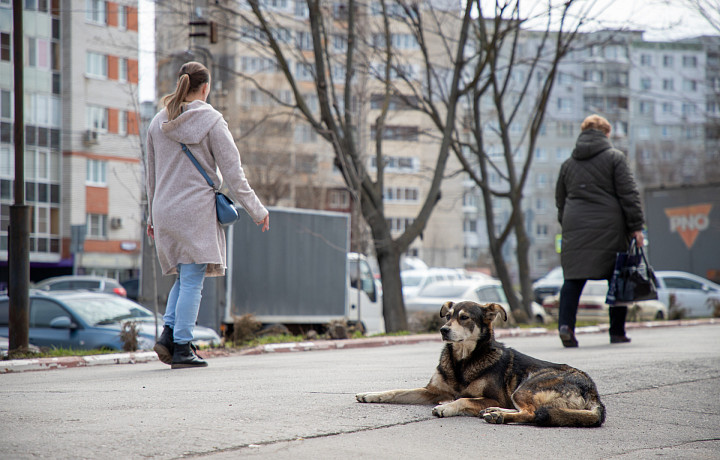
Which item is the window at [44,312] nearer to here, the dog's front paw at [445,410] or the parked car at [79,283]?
the dog's front paw at [445,410]

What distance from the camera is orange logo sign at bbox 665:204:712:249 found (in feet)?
94.8

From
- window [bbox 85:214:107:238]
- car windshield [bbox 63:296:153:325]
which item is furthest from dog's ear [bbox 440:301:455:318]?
window [bbox 85:214:107:238]

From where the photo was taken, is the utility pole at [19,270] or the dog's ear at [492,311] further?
the utility pole at [19,270]

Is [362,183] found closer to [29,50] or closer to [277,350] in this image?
[277,350]

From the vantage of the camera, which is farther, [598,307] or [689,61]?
[689,61]

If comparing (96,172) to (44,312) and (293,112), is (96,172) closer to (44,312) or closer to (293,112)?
(293,112)

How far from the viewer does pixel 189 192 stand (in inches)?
263

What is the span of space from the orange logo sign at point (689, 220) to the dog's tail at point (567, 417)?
2605 cm

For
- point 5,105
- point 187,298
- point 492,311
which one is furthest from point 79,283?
point 492,311

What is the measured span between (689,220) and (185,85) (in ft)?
83.4

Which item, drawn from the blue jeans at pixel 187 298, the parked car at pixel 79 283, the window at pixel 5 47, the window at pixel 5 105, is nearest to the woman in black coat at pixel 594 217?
the blue jeans at pixel 187 298

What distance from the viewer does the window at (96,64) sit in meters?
50.7

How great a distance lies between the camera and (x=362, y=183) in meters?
16.1

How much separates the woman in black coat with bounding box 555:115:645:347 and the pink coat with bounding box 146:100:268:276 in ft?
13.8
